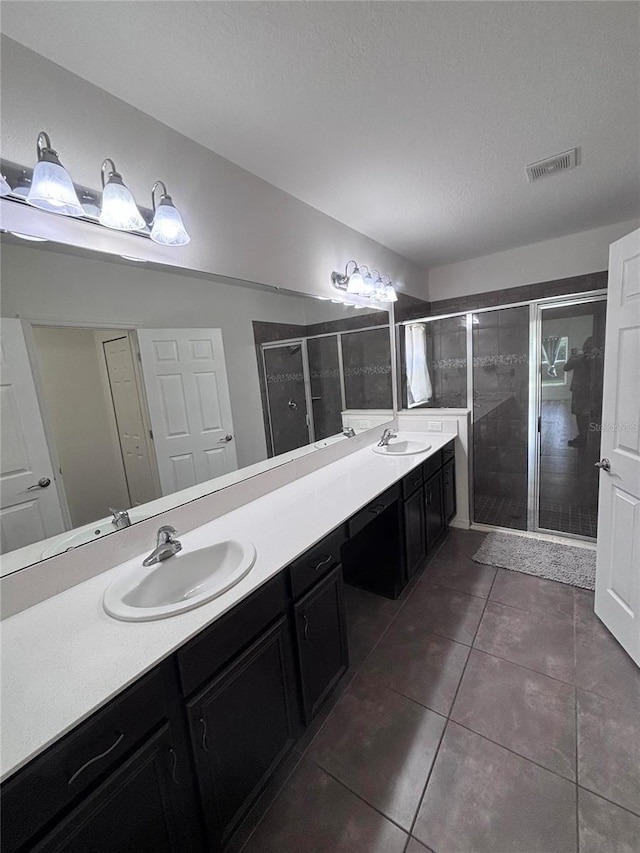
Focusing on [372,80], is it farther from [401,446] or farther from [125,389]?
[401,446]

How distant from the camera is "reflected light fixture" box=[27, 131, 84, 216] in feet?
3.20

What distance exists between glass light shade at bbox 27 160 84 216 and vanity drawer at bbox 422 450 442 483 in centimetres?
215

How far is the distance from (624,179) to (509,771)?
118 inches

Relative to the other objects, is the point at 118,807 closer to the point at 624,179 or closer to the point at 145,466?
the point at 145,466

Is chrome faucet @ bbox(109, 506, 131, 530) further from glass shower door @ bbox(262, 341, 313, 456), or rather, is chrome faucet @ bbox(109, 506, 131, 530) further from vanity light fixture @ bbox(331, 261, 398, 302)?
vanity light fixture @ bbox(331, 261, 398, 302)

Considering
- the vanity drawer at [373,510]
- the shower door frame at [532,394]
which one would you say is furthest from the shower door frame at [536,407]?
the vanity drawer at [373,510]

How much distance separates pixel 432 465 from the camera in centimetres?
251

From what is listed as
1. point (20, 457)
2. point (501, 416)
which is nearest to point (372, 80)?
point (20, 457)

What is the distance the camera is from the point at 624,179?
2.05 metres

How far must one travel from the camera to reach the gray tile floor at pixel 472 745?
3.57 feet

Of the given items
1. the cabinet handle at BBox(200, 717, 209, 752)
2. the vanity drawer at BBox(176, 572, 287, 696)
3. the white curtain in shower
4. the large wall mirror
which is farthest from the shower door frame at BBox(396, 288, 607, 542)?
the cabinet handle at BBox(200, 717, 209, 752)

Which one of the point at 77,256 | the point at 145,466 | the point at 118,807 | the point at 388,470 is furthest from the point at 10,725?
the point at 388,470

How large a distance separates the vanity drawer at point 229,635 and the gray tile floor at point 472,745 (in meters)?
0.65

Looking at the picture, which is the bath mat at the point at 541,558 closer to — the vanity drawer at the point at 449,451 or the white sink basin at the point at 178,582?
the vanity drawer at the point at 449,451
